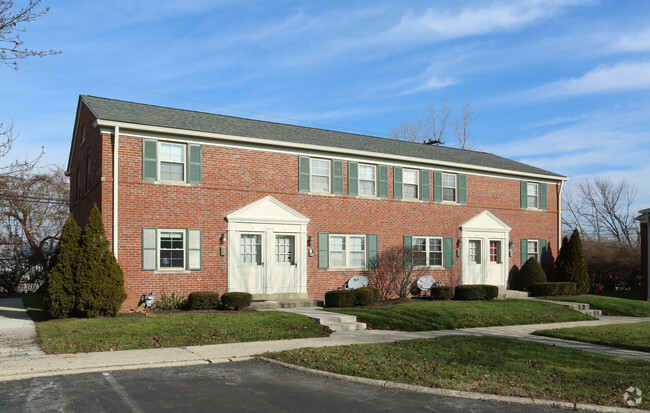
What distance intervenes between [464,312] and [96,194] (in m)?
11.6

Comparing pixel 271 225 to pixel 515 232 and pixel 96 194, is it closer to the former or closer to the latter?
pixel 96 194

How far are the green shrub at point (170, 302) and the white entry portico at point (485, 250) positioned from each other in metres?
11.6

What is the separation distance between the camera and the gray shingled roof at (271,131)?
1728 cm

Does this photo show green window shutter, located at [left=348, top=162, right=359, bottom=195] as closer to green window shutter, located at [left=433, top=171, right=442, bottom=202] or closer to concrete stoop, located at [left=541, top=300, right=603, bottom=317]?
green window shutter, located at [left=433, top=171, right=442, bottom=202]

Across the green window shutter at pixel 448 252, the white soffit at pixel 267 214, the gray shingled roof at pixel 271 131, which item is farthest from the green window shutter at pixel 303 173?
the green window shutter at pixel 448 252

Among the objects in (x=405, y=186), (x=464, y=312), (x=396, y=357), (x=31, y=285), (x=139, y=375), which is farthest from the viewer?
(x=31, y=285)

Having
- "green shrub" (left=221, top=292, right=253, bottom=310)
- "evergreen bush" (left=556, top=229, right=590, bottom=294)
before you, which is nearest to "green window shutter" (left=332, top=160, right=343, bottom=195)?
"green shrub" (left=221, top=292, right=253, bottom=310)

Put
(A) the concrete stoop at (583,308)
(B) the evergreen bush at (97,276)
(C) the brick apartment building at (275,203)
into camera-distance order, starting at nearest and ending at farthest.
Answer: (B) the evergreen bush at (97,276) < (C) the brick apartment building at (275,203) < (A) the concrete stoop at (583,308)

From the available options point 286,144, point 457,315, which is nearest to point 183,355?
point 457,315

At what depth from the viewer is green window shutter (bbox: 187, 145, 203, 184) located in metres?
16.9

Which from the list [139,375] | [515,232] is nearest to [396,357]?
→ [139,375]

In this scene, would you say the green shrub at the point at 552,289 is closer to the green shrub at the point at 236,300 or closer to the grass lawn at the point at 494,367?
the grass lawn at the point at 494,367

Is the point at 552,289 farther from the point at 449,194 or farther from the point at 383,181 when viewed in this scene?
the point at 383,181

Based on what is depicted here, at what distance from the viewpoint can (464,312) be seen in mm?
15922
